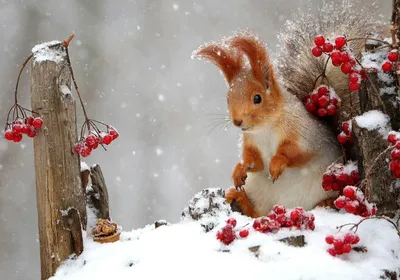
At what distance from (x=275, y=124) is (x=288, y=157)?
102mm

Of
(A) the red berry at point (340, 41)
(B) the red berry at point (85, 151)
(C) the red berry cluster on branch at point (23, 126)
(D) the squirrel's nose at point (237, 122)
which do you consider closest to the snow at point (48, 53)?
(C) the red berry cluster on branch at point (23, 126)

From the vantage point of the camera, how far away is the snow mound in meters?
1.22

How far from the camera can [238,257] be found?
51.2 inches

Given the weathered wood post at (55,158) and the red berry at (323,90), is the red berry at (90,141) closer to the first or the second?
the weathered wood post at (55,158)

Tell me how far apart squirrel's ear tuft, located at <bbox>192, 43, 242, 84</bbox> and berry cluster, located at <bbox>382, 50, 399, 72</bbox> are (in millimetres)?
472

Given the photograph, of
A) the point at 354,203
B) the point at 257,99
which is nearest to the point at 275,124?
the point at 257,99

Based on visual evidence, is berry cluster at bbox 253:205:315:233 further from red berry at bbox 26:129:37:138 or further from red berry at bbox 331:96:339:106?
red berry at bbox 26:129:37:138

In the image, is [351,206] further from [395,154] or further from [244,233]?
[244,233]

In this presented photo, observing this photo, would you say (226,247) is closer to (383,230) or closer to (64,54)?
(383,230)

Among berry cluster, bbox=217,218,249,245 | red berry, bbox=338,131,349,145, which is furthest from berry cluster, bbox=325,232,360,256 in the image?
red berry, bbox=338,131,349,145

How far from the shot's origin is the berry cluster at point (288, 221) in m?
1.36

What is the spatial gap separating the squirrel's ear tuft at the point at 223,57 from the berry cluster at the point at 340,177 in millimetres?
404

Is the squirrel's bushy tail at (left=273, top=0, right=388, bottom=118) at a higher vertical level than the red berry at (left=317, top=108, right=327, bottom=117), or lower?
higher

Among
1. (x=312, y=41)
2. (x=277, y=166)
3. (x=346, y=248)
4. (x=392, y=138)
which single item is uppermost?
(x=312, y=41)
